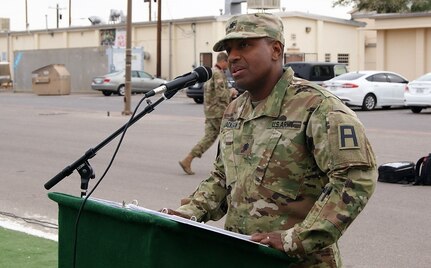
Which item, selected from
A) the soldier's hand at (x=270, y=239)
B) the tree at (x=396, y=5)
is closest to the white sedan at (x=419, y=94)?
the soldier's hand at (x=270, y=239)

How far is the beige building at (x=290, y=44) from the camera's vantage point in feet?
124

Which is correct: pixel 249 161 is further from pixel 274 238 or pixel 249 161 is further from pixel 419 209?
pixel 419 209

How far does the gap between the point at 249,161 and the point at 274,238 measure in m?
0.41

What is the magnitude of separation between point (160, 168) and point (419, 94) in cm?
1442

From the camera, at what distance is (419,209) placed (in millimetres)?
9000

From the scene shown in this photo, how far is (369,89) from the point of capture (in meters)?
26.8

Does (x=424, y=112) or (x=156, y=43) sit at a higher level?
(x=156, y=43)

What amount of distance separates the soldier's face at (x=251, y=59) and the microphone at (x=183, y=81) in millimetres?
390

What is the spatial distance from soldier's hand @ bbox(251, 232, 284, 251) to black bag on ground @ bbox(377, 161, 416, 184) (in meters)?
8.36

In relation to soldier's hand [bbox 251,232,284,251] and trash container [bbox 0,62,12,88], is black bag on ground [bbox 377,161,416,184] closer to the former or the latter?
soldier's hand [bbox 251,232,284,251]

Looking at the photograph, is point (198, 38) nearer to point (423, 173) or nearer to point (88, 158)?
point (423, 173)

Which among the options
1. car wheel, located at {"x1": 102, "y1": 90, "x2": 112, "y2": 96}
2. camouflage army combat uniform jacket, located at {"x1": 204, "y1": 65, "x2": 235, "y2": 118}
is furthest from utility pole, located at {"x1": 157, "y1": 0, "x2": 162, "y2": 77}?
camouflage army combat uniform jacket, located at {"x1": 204, "y1": 65, "x2": 235, "y2": 118}

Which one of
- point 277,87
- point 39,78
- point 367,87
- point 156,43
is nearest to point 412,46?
point 367,87

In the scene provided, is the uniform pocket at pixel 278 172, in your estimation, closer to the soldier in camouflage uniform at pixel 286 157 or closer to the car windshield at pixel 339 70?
the soldier in camouflage uniform at pixel 286 157
